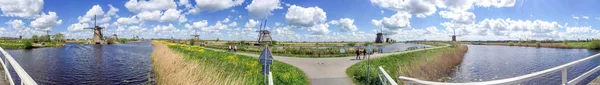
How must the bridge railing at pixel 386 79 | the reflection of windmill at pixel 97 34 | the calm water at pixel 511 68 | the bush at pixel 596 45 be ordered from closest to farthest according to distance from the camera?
the bridge railing at pixel 386 79 < the calm water at pixel 511 68 < the bush at pixel 596 45 < the reflection of windmill at pixel 97 34

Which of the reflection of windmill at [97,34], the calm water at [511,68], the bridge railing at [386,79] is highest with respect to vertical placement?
the reflection of windmill at [97,34]

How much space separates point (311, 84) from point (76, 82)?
11910 mm

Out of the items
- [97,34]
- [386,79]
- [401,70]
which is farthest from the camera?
[97,34]

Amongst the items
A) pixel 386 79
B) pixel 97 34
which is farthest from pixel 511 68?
pixel 97 34

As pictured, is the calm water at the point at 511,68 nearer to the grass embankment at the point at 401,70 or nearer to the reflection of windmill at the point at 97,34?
the grass embankment at the point at 401,70

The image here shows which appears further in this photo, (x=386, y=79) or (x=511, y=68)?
(x=511, y=68)

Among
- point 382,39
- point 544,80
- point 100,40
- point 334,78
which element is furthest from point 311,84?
point 382,39

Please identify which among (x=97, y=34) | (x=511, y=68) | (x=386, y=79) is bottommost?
(x=511, y=68)

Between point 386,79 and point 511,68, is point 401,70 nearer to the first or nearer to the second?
point 386,79

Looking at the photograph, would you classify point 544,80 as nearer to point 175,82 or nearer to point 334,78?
point 334,78

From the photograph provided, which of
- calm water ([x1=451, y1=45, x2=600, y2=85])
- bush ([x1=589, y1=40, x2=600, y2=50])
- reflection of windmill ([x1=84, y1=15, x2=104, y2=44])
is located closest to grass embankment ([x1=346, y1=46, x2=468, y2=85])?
calm water ([x1=451, y1=45, x2=600, y2=85])

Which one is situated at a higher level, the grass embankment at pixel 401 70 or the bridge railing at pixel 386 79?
the bridge railing at pixel 386 79

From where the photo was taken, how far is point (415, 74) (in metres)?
17.8

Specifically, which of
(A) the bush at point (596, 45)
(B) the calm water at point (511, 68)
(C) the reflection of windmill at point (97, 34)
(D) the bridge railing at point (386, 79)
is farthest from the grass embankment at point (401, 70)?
Answer: (C) the reflection of windmill at point (97, 34)
